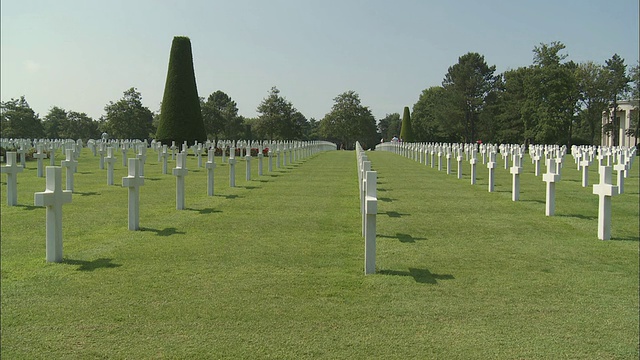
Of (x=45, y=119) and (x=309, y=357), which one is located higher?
(x=45, y=119)

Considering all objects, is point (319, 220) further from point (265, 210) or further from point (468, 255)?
point (468, 255)

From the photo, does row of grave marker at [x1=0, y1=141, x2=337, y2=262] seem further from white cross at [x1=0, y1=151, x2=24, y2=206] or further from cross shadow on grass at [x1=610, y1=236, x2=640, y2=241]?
cross shadow on grass at [x1=610, y1=236, x2=640, y2=241]

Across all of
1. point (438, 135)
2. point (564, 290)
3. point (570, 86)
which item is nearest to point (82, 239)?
point (564, 290)

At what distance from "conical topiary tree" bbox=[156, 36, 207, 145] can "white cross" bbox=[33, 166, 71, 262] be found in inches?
1188

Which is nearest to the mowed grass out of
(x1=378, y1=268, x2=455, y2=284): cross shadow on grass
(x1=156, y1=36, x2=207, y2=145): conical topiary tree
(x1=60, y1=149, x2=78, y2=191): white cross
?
(x1=378, y1=268, x2=455, y2=284): cross shadow on grass

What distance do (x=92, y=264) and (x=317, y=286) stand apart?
7.99ft

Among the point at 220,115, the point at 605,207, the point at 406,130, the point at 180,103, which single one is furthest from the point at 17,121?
the point at 605,207

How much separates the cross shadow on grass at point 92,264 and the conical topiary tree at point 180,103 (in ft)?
100

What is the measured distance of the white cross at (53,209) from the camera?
6102mm

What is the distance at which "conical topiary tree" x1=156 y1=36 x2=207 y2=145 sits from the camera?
3606 cm

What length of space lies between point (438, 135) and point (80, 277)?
268 ft

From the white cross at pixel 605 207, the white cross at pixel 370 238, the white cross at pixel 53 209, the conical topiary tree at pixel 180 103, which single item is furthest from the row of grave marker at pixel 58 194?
the conical topiary tree at pixel 180 103

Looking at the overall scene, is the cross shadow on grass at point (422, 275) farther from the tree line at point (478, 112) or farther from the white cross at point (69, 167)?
the tree line at point (478, 112)

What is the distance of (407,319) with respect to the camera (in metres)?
4.43
